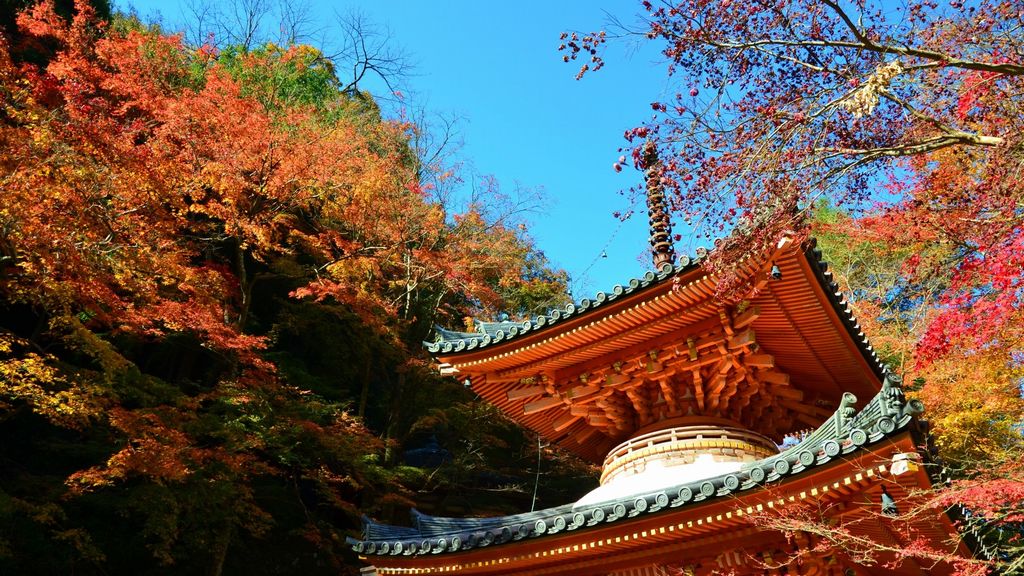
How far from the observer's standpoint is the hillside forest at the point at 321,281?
4.93m

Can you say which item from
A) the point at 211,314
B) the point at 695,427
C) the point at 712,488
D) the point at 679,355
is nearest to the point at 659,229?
the point at 679,355

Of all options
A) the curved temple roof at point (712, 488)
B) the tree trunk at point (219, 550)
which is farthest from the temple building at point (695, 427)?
the tree trunk at point (219, 550)

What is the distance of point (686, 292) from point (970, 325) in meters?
2.74

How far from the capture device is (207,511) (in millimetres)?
10117

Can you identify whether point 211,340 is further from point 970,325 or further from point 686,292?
point 970,325

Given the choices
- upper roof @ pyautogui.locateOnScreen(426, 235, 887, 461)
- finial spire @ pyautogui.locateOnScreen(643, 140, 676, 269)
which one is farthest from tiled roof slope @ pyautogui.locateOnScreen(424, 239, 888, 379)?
finial spire @ pyautogui.locateOnScreen(643, 140, 676, 269)

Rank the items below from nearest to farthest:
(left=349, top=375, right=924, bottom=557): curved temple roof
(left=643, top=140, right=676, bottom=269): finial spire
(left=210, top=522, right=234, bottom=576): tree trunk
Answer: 1. (left=349, top=375, right=924, bottom=557): curved temple roof
2. (left=643, top=140, right=676, bottom=269): finial spire
3. (left=210, top=522, right=234, bottom=576): tree trunk

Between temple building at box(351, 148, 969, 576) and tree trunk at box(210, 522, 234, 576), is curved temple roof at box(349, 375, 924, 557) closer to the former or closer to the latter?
temple building at box(351, 148, 969, 576)

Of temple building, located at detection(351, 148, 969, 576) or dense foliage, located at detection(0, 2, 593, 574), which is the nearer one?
temple building, located at detection(351, 148, 969, 576)

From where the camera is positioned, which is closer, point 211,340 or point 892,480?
point 892,480

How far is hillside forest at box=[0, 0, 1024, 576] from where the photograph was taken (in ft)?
16.2

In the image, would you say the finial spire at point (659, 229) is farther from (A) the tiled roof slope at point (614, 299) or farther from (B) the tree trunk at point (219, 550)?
(B) the tree trunk at point (219, 550)

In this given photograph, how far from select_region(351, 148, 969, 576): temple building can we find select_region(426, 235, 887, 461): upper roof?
19 millimetres

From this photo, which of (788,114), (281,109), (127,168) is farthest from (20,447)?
(788,114)
